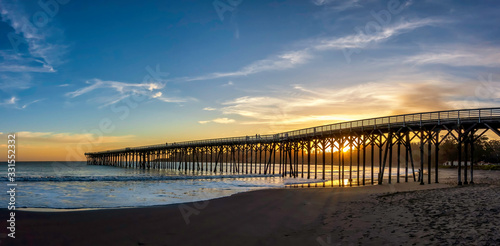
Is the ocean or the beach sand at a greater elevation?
the beach sand

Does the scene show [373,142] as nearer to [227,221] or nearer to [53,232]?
[227,221]

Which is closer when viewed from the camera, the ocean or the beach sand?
the beach sand

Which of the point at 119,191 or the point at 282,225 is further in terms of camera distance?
the point at 119,191

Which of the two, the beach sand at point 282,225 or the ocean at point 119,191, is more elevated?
the beach sand at point 282,225

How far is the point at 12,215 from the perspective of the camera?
12.4 meters

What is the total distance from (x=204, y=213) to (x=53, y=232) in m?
5.16

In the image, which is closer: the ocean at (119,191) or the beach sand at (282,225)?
the beach sand at (282,225)

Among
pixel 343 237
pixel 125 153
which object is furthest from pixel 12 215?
pixel 125 153

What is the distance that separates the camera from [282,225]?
1051 centimetres

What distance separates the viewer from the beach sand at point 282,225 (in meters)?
7.86

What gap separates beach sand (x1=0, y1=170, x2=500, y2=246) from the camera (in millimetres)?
7862

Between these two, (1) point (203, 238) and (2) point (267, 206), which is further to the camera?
(2) point (267, 206)

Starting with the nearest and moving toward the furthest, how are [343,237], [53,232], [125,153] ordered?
[343,237]
[53,232]
[125,153]

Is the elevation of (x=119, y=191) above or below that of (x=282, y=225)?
below
